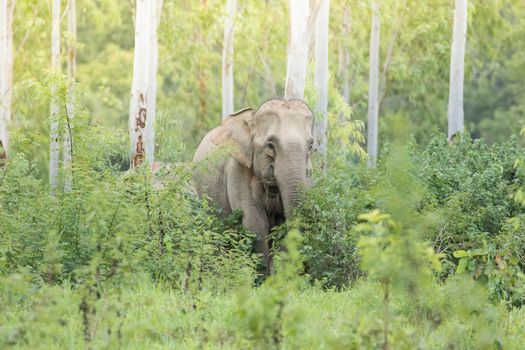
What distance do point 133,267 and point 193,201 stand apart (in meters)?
3.50

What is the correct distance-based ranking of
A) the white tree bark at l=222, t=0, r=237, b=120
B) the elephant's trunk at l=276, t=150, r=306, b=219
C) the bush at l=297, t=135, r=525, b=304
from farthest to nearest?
the white tree bark at l=222, t=0, r=237, b=120 < the elephant's trunk at l=276, t=150, r=306, b=219 < the bush at l=297, t=135, r=525, b=304

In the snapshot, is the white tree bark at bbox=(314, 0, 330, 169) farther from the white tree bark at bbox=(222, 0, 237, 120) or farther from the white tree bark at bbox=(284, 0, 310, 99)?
the white tree bark at bbox=(222, 0, 237, 120)

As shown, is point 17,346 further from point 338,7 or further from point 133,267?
point 338,7

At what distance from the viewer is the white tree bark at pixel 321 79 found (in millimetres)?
24812

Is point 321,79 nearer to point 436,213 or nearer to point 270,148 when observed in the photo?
point 270,148

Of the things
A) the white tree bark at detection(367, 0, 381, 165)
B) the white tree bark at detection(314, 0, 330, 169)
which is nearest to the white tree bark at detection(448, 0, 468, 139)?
the white tree bark at detection(314, 0, 330, 169)

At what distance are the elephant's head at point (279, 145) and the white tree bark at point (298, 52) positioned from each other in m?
6.43

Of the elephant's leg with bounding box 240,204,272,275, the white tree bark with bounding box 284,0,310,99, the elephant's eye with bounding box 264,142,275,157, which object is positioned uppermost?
the white tree bark with bounding box 284,0,310,99

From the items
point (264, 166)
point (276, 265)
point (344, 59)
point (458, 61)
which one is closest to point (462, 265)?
point (276, 265)

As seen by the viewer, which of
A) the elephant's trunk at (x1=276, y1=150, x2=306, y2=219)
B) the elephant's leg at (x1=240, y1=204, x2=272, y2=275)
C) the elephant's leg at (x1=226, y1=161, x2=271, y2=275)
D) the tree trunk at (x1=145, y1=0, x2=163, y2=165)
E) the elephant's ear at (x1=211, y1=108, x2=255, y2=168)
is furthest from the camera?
the tree trunk at (x1=145, y1=0, x2=163, y2=165)

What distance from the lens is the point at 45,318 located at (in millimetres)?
8086

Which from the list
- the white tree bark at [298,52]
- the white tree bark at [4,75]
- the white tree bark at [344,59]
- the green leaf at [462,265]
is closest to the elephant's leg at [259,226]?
the green leaf at [462,265]

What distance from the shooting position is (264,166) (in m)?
15.9

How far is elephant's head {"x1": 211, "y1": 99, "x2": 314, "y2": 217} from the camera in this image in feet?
49.8
